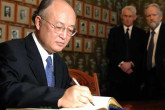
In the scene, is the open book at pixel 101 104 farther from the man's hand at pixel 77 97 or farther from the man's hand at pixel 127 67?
the man's hand at pixel 127 67

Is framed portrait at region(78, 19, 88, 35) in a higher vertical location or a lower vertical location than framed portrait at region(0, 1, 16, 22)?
lower

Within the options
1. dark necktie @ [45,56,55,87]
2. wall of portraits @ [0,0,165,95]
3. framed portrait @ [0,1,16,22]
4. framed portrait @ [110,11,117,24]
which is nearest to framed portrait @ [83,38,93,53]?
wall of portraits @ [0,0,165,95]

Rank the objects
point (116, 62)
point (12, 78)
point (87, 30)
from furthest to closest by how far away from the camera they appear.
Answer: point (87, 30), point (116, 62), point (12, 78)

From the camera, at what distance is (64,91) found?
1.18 meters

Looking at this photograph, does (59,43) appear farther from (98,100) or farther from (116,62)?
(116,62)

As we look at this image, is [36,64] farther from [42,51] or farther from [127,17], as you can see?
[127,17]

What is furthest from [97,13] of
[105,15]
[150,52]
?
[150,52]

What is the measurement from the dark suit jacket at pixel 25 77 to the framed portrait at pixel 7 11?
263cm

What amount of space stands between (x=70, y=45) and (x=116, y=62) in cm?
91

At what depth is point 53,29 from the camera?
59.5 inches

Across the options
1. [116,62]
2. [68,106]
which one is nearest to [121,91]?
[116,62]

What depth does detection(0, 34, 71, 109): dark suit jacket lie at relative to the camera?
3.95ft

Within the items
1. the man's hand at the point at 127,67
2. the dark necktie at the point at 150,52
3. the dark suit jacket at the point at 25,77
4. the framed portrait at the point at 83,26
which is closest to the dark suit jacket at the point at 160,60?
the dark necktie at the point at 150,52

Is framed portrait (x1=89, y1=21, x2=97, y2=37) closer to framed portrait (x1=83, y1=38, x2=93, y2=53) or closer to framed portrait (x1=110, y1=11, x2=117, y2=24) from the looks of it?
framed portrait (x1=83, y1=38, x2=93, y2=53)
